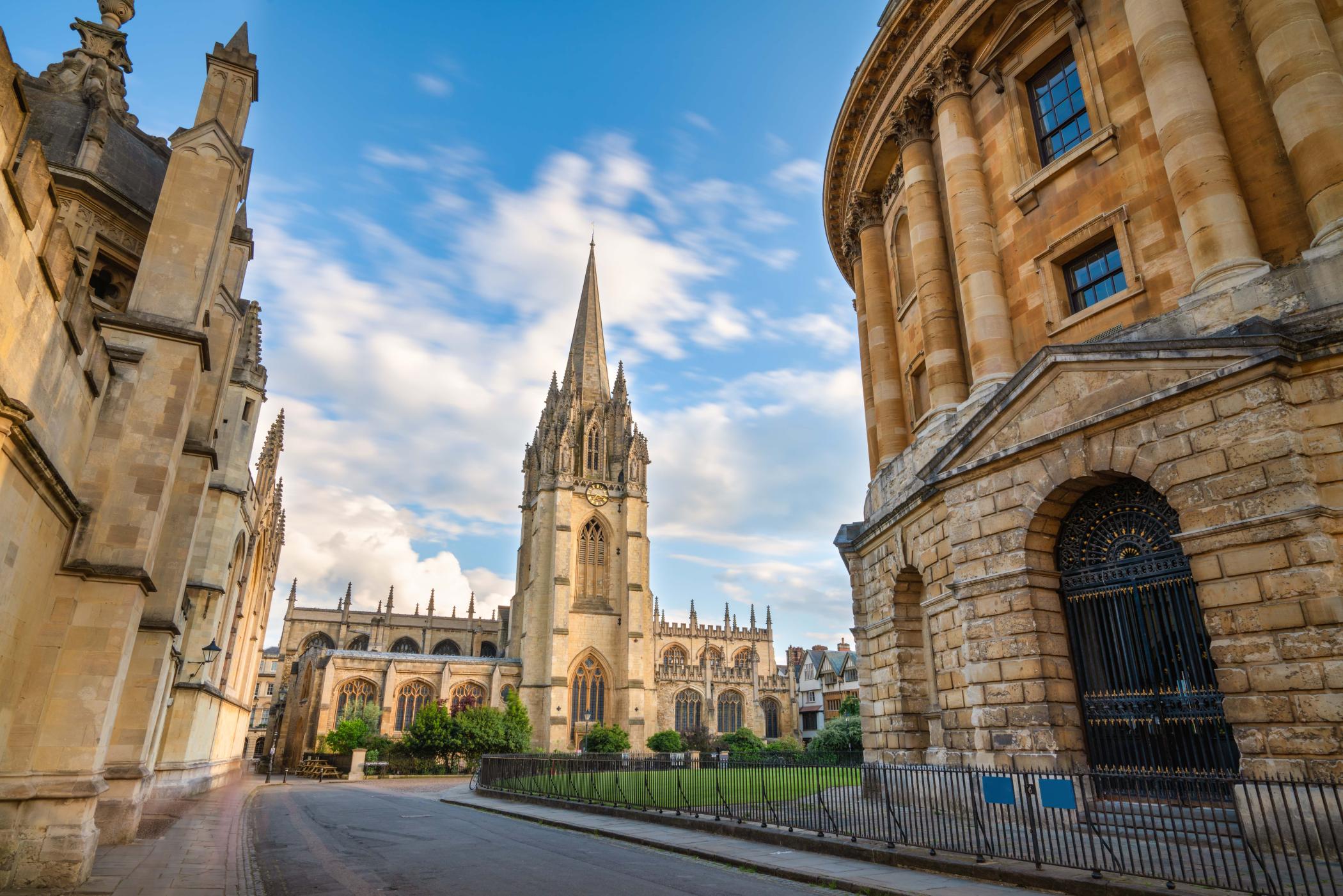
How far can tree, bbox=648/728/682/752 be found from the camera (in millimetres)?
50191

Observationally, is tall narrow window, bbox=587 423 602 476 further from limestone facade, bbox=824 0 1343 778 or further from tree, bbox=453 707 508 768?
limestone facade, bbox=824 0 1343 778

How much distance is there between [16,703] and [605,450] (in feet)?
176

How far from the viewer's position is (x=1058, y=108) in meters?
13.9

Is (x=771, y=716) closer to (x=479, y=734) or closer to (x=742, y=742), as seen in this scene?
(x=742, y=742)

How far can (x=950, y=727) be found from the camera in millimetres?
11641

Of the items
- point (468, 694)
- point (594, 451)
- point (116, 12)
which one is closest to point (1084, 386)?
point (116, 12)

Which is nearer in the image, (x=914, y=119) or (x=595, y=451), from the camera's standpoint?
(x=914, y=119)

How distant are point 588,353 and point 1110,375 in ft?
198

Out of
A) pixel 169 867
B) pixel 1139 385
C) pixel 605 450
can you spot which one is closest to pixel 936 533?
pixel 1139 385

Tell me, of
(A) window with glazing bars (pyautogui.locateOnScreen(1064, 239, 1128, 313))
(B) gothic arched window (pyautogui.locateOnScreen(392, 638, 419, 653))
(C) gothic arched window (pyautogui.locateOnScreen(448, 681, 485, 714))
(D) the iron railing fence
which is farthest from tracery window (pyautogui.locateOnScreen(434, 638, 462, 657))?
(A) window with glazing bars (pyautogui.locateOnScreen(1064, 239, 1128, 313))

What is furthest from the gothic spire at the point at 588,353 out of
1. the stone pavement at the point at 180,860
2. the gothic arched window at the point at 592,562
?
the stone pavement at the point at 180,860

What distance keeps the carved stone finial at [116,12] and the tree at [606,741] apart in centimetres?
4298

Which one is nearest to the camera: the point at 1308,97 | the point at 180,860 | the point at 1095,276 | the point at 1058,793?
the point at 1058,793

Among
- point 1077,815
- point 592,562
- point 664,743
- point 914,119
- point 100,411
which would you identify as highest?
point 914,119
